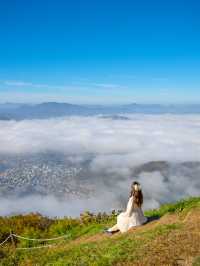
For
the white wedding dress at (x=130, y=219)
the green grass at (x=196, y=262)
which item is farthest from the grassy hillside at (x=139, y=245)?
the white wedding dress at (x=130, y=219)

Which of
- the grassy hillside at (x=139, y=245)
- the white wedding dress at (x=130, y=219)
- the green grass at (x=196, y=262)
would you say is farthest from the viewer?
the white wedding dress at (x=130, y=219)

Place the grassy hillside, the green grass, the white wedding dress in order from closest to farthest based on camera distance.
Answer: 1. the green grass
2. the grassy hillside
3. the white wedding dress

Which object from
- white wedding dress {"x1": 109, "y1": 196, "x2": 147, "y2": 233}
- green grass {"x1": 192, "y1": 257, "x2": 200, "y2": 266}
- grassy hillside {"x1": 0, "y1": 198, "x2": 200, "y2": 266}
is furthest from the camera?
white wedding dress {"x1": 109, "y1": 196, "x2": 147, "y2": 233}

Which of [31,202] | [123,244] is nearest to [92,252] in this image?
[123,244]

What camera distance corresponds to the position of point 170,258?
11836 millimetres

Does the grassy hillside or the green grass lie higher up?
the green grass

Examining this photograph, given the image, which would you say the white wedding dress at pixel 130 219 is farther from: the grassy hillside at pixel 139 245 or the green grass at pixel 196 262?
the green grass at pixel 196 262

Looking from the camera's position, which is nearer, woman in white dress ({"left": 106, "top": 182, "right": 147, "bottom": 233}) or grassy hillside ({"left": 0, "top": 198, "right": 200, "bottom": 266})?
grassy hillside ({"left": 0, "top": 198, "right": 200, "bottom": 266})

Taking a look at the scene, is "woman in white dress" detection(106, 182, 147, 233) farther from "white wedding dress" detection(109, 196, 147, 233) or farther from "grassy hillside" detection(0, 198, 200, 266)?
"grassy hillside" detection(0, 198, 200, 266)

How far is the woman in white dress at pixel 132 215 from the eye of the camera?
17.4 metres

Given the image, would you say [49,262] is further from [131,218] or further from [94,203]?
[94,203]

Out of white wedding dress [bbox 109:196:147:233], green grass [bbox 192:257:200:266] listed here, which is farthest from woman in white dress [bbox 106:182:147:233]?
green grass [bbox 192:257:200:266]

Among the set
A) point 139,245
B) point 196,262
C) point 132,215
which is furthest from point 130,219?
point 196,262

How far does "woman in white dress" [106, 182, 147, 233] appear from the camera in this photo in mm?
17438
